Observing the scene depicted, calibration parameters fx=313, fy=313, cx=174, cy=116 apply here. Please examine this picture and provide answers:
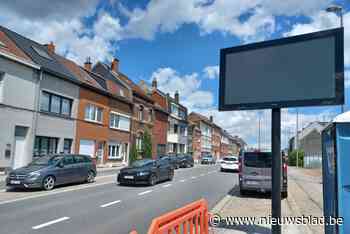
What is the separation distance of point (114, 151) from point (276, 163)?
2809cm

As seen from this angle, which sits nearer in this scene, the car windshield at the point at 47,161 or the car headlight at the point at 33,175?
the car headlight at the point at 33,175

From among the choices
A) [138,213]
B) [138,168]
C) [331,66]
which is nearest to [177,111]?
[138,168]

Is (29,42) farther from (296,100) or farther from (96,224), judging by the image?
(296,100)

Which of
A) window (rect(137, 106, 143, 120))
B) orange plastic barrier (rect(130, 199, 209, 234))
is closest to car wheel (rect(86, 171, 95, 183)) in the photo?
orange plastic barrier (rect(130, 199, 209, 234))

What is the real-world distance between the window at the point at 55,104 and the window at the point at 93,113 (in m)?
2.39

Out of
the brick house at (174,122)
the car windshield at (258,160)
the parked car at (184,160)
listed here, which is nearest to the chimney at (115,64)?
the brick house at (174,122)

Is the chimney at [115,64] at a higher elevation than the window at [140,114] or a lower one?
higher

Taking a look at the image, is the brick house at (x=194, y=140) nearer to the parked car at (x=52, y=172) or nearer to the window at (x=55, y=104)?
the window at (x=55, y=104)

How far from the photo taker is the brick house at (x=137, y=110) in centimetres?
3738

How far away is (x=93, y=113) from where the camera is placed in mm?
29016

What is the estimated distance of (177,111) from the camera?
5681 centimetres

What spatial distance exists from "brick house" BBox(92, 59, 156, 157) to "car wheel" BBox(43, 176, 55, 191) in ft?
73.7

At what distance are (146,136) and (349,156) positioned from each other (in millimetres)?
34494

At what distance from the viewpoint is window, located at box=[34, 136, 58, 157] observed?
868 inches
